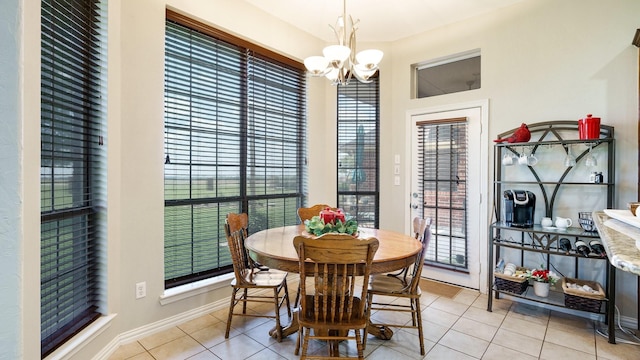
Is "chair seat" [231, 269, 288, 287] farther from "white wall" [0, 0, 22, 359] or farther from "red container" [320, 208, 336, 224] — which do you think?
"white wall" [0, 0, 22, 359]

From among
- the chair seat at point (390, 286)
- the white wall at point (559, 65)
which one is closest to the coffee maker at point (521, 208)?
the white wall at point (559, 65)

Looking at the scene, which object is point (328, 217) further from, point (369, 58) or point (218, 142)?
point (218, 142)

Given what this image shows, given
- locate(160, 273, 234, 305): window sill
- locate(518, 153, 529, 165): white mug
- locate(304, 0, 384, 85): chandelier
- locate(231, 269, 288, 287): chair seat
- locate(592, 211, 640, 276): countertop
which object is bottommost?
locate(160, 273, 234, 305): window sill

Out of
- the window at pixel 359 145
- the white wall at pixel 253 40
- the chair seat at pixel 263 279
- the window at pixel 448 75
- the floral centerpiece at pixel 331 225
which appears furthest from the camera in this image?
the window at pixel 359 145

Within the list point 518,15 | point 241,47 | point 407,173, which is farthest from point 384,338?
point 518,15

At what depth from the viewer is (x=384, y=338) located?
2.25 metres

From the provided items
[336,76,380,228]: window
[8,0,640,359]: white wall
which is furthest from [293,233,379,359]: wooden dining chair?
[336,76,380,228]: window

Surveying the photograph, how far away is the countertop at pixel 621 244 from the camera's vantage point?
2.45 ft

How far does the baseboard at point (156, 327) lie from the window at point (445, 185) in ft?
8.06

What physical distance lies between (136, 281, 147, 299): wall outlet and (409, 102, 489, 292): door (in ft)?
9.39

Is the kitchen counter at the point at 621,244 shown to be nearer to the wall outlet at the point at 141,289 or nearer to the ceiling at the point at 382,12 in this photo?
the ceiling at the point at 382,12

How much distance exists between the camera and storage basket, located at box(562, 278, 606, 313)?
230 centimetres

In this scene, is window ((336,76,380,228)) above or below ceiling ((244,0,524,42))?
below

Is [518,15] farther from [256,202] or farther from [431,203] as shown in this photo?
[256,202]
